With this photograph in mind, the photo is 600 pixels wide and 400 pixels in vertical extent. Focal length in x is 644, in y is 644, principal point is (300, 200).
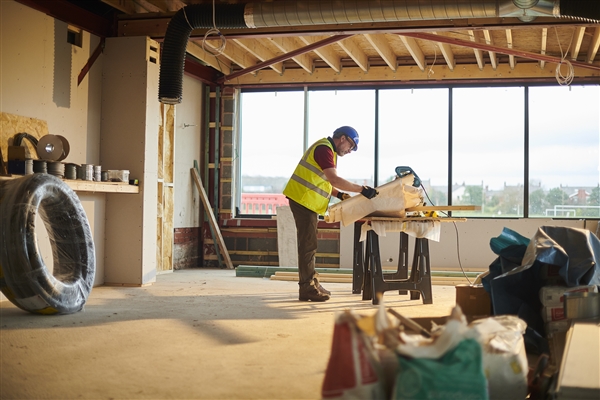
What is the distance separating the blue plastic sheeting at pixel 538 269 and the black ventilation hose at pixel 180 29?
13.0 ft

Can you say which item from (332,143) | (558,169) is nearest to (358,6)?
(332,143)

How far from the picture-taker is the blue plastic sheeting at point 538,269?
366 cm

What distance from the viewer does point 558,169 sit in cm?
1022

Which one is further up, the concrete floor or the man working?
the man working

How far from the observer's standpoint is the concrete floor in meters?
3.31

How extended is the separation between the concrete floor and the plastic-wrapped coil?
18 centimetres

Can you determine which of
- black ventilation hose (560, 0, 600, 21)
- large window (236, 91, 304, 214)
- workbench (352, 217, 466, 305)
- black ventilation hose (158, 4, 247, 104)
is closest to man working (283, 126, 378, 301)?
workbench (352, 217, 466, 305)

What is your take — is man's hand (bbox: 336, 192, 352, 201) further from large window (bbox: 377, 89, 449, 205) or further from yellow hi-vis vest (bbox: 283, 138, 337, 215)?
large window (bbox: 377, 89, 449, 205)

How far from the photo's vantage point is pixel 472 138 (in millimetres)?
10359

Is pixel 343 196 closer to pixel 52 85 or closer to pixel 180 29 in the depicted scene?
pixel 180 29

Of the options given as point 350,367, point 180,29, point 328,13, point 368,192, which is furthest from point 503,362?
point 180,29

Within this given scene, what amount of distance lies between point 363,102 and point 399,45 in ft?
4.50

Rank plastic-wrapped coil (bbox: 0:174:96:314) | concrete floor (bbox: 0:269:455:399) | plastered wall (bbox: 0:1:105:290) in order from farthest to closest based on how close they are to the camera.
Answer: plastered wall (bbox: 0:1:105:290) < plastic-wrapped coil (bbox: 0:174:96:314) < concrete floor (bbox: 0:269:455:399)

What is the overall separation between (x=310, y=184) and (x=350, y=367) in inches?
164
